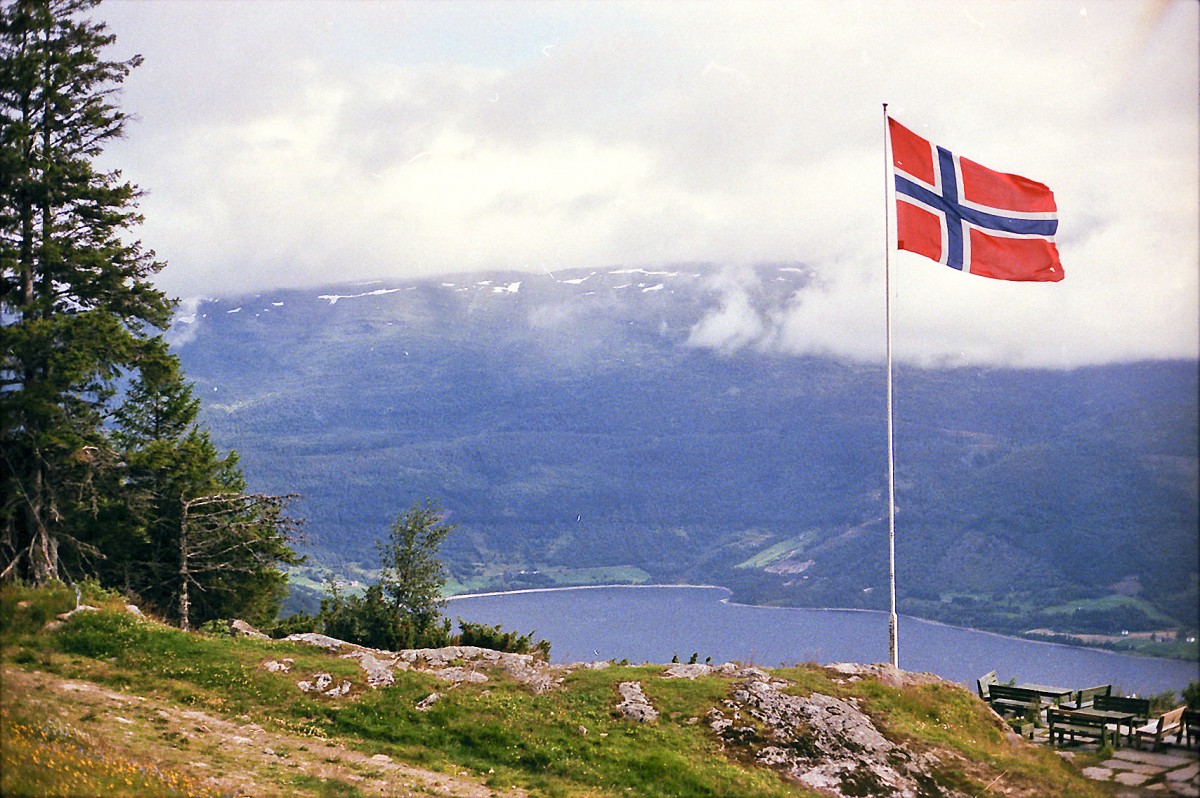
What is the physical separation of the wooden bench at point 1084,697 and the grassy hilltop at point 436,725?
355 cm

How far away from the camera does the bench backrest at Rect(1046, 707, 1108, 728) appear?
68.3 feet

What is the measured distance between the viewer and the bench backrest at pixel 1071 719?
68.3 ft

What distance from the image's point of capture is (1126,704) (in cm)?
2234

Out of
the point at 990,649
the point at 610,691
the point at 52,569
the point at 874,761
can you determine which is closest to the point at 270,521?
the point at 52,569

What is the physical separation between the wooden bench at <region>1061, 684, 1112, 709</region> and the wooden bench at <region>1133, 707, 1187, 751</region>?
1.73 metres

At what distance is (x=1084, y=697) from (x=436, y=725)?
1580 centimetres

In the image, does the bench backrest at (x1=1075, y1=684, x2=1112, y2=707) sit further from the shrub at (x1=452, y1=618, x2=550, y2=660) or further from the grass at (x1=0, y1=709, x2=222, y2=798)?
the grass at (x1=0, y1=709, x2=222, y2=798)

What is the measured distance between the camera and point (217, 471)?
113ft

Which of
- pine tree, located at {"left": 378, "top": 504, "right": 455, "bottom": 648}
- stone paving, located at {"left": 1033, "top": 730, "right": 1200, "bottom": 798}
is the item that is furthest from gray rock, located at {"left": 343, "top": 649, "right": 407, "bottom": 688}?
stone paving, located at {"left": 1033, "top": 730, "right": 1200, "bottom": 798}

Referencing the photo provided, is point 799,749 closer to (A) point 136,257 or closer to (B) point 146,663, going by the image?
(B) point 146,663

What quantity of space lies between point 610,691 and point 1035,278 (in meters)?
13.0

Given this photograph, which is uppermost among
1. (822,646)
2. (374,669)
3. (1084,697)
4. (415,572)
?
(415,572)

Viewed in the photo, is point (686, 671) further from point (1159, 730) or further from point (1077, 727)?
point (1159, 730)

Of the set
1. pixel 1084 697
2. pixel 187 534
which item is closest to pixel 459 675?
pixel 187 534
